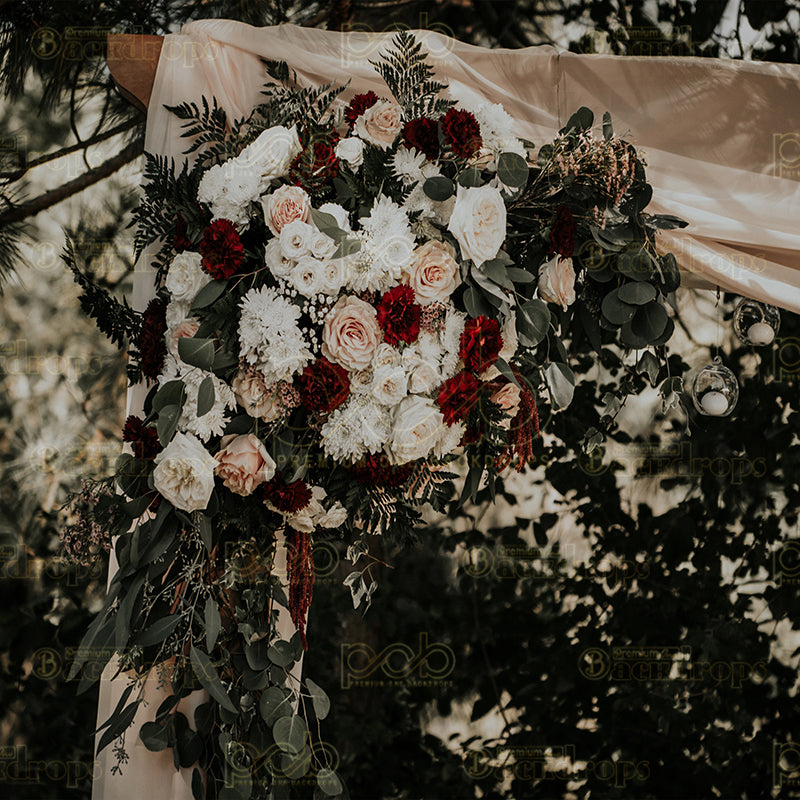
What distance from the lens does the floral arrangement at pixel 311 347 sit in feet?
3.32

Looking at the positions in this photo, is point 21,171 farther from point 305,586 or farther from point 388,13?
point 305,586

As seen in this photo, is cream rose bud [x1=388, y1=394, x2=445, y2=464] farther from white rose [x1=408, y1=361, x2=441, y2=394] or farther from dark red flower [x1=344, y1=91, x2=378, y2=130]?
dark red flower [x1=344, y1=91, x2=378, y2=130]

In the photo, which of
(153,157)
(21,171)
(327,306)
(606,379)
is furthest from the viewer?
(606,379)

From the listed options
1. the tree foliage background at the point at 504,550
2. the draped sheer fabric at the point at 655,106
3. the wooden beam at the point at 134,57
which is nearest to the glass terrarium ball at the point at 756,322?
the draped sheer fabric at the point at 655,106

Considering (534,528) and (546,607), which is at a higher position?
(534,528)

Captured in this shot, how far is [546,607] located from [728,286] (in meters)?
1.08

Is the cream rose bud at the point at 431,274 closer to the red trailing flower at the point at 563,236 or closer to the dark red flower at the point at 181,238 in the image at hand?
the red trailing flower at the point at 563,236

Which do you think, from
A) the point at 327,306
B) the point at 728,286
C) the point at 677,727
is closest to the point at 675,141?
the point at 728,286

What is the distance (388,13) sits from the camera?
7.04 feet

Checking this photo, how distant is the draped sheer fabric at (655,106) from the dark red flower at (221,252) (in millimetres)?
261

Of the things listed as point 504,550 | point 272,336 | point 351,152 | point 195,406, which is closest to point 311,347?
point 272,336

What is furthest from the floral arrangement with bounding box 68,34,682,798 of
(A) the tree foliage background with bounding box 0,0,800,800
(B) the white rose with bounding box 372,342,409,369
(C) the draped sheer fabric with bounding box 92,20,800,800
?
(A) the tree foliage background with bounding box 0,0,800,800

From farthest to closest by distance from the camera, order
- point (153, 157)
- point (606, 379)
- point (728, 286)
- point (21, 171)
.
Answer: point (606, 379)
point (21, 171)
point (728, 286)
point (153, 157)

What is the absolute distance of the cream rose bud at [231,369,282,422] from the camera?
1.03 metres
